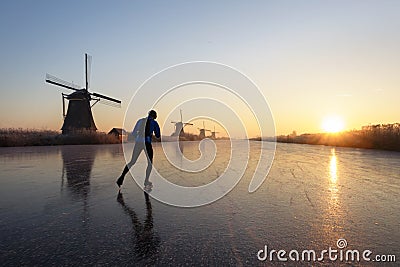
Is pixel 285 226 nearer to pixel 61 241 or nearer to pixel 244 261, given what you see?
pixel 244 261

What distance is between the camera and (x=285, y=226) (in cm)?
444

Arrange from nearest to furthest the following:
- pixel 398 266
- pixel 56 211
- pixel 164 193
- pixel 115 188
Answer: pixel 398 266 → pixel 56 211 → pixel 164 193 → pixel 115 188

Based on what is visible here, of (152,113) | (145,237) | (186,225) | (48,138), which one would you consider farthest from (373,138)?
(48,138)

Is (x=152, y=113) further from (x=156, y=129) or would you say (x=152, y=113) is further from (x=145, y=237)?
(x=145, y=237)

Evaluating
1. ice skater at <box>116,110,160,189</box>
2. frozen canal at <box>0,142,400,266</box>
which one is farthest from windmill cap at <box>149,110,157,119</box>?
frozen canal at <box>0,142,400,266</box>

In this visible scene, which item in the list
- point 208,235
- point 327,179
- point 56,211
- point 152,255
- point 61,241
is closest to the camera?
point 152,255

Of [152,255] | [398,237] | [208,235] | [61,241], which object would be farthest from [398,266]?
[61,241]

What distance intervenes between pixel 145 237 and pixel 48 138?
118 feet

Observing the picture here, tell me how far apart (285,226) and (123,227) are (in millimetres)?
2625

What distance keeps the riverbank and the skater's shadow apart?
31885 millimetres

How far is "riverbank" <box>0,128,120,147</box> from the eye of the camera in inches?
1209

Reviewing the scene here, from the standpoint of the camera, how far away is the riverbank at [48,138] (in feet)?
101

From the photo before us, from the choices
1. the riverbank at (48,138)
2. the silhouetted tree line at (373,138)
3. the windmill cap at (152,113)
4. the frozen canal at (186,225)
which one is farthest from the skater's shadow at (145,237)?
the riverbank at (48,138)

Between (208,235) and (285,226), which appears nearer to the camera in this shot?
(208,235)
